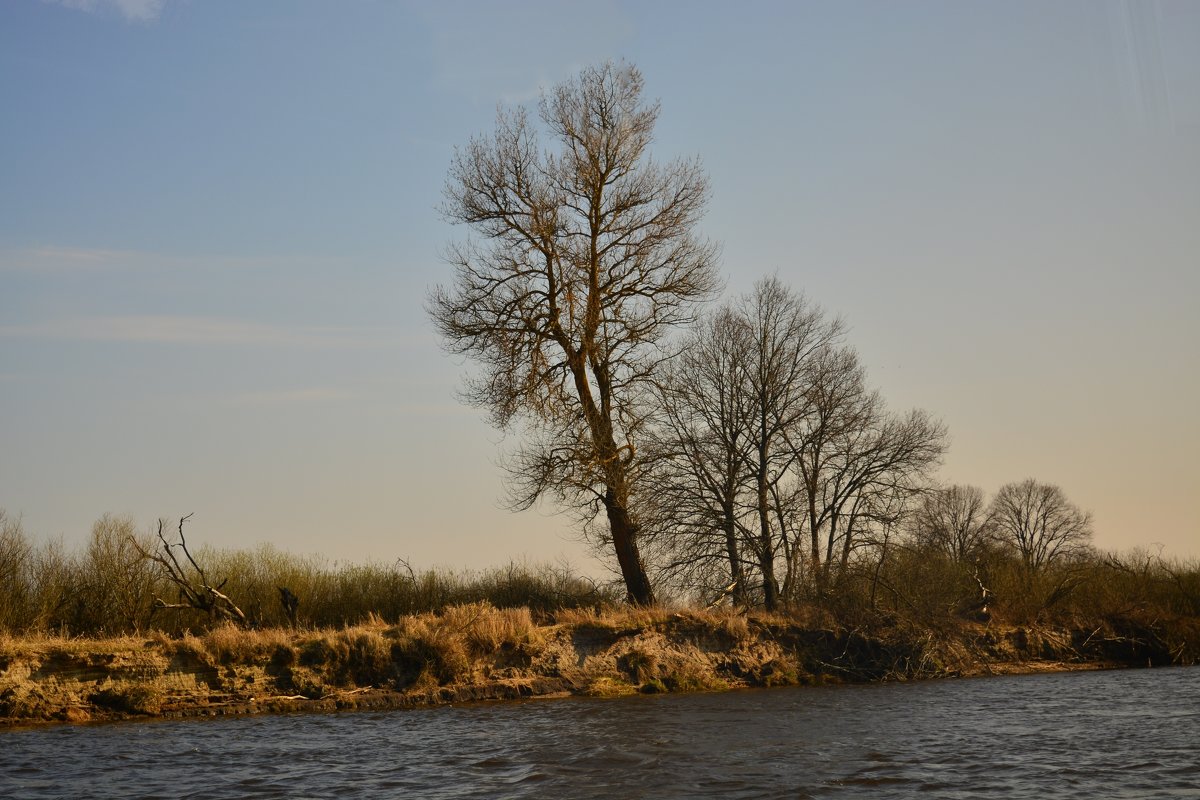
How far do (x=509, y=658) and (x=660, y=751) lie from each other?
9.06m

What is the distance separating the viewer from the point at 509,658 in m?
25.0

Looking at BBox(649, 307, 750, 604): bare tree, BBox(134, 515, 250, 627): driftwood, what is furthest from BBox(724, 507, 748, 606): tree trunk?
BBox(134, 515, 250, 627): driftwood

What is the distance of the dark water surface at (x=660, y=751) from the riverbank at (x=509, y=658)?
49.2 inches

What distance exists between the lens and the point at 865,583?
2994 centimetres

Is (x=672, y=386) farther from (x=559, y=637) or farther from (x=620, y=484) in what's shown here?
(x=559, y=637)

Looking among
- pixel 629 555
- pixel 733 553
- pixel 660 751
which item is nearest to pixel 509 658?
pixel 629 555

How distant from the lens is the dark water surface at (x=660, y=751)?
45.2ft

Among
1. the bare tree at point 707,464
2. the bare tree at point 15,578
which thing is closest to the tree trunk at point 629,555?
the bare tree at point 707,464

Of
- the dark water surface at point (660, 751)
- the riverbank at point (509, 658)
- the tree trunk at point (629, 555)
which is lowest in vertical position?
the dark water surface at point (660, 751)

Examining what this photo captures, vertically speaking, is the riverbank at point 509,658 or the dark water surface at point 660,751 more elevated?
the riverbank at point 509,658

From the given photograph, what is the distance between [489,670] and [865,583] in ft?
38.0

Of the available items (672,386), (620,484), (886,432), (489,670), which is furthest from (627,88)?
(489,670)

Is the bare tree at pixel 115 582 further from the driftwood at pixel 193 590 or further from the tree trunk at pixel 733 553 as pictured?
the tree trunk at pixel 733 553

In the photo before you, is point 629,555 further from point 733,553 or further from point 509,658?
point 509,658
